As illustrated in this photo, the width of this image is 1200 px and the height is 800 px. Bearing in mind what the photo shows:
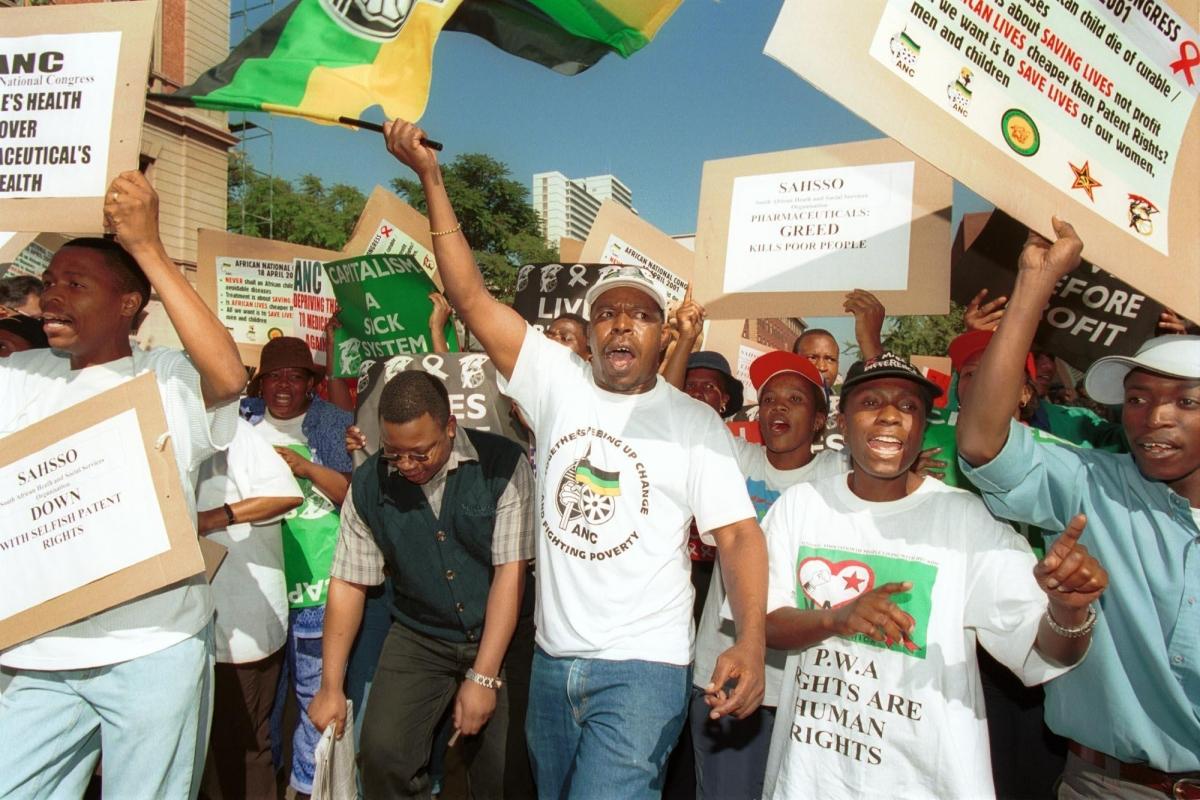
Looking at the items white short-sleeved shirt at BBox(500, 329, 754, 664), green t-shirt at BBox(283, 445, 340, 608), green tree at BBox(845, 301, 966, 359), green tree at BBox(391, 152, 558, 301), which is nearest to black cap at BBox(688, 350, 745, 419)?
white short-sleeved shirt at BBox(500, 329, 754, 664)

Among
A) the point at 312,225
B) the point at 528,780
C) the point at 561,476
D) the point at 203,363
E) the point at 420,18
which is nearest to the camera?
the point at 203,363

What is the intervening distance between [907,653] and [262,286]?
17.4 ft

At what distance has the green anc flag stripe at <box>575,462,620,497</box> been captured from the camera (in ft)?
9.01

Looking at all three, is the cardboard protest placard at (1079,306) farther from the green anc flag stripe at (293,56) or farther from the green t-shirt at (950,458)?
the green anc flag stripe at (293,56)

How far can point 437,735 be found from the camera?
145 inches

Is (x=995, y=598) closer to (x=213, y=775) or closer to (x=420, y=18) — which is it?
(x=420, y=18)

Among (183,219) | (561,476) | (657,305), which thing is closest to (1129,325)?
(657,305)

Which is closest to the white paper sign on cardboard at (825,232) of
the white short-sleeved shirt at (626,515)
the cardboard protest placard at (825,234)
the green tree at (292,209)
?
the cardboard protest placard at (825,234)

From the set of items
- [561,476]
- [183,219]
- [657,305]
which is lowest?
[561,476]

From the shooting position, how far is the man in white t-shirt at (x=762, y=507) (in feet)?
10.3

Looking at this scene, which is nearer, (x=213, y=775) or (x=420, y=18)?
(x=420, y=18)

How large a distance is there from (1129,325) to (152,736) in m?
3.92

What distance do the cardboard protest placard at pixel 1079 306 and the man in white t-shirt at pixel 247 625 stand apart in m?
3.30

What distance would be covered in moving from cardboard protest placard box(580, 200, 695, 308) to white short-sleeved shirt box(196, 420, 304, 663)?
2604 millimetres
